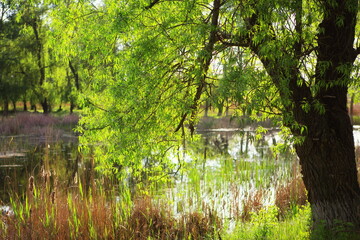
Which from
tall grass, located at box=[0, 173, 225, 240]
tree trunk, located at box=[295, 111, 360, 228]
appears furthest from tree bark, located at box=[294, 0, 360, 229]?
tall grass, located at box=[0, 173, 225, 240]

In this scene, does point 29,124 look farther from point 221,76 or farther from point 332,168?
point 332,168

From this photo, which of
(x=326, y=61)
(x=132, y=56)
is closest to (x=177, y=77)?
(x=132, y=56)

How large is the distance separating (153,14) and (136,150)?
2.39 meters

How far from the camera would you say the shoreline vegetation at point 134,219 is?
6535mm

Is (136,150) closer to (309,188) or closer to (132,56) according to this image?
(132,56)

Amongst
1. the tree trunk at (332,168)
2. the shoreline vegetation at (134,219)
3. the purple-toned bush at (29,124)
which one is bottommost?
the shoreline vegetation at (134,219)

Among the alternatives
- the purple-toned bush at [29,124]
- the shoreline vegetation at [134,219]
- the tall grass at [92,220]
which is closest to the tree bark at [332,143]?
the shoreline vegetation at [134,219]

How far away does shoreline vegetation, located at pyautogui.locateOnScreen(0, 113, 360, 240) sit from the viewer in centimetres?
654

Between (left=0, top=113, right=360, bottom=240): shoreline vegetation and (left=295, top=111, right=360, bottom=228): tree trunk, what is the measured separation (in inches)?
12.3

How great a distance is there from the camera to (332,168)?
266 inches

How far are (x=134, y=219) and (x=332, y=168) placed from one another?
385 centimetres

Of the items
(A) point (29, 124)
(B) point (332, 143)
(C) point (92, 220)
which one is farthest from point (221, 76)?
(A) point (29, 124)

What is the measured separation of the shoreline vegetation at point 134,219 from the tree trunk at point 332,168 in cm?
31

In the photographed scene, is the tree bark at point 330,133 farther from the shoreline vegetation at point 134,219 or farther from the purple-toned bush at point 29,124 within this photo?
the purple-toned bush at point 29,124
